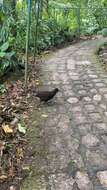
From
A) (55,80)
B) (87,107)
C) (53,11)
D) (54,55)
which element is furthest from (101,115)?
(53,11)

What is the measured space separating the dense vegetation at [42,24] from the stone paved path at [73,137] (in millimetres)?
995

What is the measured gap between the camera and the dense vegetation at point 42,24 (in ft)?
20.7

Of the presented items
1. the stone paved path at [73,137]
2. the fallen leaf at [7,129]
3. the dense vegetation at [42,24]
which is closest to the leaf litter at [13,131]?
the fallen leaf at [7,129]

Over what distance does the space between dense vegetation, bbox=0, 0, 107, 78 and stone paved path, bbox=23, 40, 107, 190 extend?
39.2 inches

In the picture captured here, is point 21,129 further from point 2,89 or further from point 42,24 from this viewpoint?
point 42,24

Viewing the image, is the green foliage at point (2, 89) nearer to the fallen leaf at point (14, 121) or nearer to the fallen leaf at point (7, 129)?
the fallen leaf at point (14, 121)

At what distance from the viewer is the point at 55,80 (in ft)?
19.9

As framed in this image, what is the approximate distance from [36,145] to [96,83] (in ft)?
8.55

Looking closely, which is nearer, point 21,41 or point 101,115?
point 101,115

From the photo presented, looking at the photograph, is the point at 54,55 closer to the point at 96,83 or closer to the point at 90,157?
the point at 96,83

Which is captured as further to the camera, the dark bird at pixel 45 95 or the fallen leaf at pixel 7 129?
the dark bird at pixel 45 95

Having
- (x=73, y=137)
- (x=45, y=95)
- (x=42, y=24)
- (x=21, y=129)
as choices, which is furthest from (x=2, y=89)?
(x=42, y=24)

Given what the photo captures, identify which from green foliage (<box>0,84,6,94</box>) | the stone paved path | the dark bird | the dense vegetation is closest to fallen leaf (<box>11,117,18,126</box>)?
the stone paved path

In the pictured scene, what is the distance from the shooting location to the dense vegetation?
6312 mm
